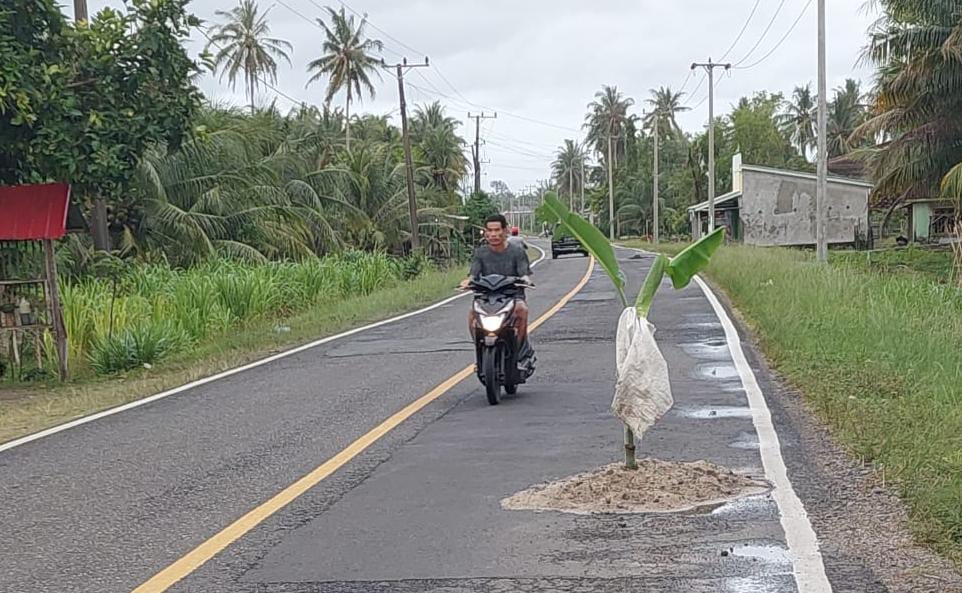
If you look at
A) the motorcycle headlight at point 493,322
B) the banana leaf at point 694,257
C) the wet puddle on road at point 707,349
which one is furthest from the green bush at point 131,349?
the banana leaf at point 694,257

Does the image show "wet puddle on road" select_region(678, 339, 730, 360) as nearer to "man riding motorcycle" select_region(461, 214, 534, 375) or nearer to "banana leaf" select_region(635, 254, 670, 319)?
"man riding motorcycle" select_region(461, 214, 534, 375)

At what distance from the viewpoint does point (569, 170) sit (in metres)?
128

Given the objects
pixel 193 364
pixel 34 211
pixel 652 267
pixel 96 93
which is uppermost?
pixel 96 93

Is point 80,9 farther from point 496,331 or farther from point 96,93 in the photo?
point 496,331

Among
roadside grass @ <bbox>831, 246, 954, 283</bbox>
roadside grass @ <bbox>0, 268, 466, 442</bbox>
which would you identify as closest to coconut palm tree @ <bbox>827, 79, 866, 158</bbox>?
roadside grass @ <bbox>831, 246, 954, 283</bbox>

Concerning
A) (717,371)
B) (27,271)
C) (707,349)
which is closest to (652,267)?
(717,371)

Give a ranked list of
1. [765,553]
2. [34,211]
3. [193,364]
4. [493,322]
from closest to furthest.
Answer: [765,553] → [493,322] → [34,211] → [193,364]

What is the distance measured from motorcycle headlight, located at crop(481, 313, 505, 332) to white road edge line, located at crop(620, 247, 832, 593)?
230cm

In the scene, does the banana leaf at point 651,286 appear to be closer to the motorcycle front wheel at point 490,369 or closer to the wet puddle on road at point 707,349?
the motorcycle front wheel at point 490,369

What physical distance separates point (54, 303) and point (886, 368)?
9.69 m

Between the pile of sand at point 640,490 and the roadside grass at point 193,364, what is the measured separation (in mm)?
5585

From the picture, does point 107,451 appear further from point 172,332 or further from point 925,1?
point 925,1

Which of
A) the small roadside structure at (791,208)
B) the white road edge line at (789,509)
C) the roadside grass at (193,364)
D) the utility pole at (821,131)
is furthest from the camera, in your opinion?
the small roadside structure at (791,208)

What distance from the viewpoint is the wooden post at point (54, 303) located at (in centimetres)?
1387
